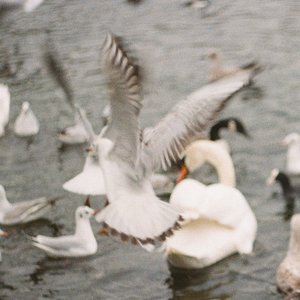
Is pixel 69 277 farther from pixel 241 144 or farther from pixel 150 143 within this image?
pixel 241 144

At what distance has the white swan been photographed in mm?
8594

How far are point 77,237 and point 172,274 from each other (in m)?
1.05

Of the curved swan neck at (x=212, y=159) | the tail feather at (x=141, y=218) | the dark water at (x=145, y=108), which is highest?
the tail feather at (x=141, y=218)

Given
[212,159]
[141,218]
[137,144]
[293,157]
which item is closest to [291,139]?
[293,157]

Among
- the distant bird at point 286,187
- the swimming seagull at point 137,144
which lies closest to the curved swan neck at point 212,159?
the distant bird at point 286,187

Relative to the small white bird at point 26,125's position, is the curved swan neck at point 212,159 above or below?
above

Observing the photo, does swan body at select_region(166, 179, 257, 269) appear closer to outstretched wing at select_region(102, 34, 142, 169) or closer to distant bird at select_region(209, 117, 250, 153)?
outstretched wing at select_region(102, 34, 142, 169)

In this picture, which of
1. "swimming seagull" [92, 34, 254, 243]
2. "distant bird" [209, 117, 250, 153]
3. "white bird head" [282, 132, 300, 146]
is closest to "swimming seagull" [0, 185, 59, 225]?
"swimming seagull" [92, 34, 254, 243]

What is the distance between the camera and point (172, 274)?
8852 mm

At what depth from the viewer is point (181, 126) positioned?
8.51 m

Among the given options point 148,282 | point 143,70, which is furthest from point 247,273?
point 143,70

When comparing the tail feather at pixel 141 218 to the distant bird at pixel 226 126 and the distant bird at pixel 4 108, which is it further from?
the distant bird at pixel 4 108

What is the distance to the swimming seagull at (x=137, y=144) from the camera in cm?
734

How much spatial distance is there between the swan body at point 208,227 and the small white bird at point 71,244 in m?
0.87
